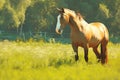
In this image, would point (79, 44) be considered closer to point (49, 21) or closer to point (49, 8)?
point (49, 21)

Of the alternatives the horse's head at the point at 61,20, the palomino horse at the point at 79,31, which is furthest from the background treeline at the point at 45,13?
the horse's head at the point at 61,20

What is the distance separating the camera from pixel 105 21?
79875 mm

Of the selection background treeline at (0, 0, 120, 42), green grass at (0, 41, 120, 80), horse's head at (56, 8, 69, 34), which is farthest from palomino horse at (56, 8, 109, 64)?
background treeline at (0, 0, 120, 42)

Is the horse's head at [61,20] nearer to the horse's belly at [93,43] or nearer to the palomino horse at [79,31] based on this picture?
the palomino horse at [79,31]

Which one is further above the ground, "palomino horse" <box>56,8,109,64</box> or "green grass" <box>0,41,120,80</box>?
"palomino horse" <box>56,8,109,64</box>

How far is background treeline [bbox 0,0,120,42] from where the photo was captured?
79.0m

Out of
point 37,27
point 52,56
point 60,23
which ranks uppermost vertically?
point 60,23

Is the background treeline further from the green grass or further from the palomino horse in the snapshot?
the green grass

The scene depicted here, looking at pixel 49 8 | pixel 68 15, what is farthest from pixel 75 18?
pixel 49 8

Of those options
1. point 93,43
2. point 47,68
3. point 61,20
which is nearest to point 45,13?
point 93,43

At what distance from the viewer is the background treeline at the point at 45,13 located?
7900 cm

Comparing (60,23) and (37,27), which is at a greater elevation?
(60,23)

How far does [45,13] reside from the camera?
83688mm

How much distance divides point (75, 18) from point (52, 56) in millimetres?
1512
